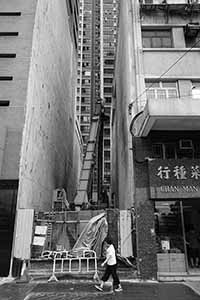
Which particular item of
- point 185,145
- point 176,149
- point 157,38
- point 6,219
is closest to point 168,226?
point 176,149

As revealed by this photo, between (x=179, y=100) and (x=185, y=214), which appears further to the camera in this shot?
(x=185, y=214)

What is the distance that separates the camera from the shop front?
32.3 feet

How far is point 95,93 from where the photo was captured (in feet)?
207

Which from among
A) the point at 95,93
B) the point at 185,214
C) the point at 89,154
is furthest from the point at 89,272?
the point at 95,93

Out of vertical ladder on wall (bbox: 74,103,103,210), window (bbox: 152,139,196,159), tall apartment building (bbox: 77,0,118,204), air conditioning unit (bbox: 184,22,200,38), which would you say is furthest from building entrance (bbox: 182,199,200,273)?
tall apartment building (bbox: 77,0,118,204)

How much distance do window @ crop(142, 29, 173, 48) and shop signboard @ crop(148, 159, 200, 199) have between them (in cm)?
728

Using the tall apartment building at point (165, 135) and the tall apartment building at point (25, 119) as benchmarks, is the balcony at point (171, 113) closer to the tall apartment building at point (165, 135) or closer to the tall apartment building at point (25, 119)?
the tall apartment building at point (165, 135)

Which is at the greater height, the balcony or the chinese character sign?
the balcony

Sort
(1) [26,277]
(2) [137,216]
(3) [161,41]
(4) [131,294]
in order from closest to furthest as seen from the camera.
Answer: (4) [131,294] → (1) [26,277] → (2) [137,216] → (3) [161,41]

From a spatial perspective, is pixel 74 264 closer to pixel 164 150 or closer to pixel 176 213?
pixel 176 213

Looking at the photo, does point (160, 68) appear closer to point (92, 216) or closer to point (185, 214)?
point (185, 214)

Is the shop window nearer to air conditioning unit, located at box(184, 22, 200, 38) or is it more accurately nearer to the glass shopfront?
the glass shopfront

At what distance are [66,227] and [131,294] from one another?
176 inches

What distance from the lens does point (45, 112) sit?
15.5 m
